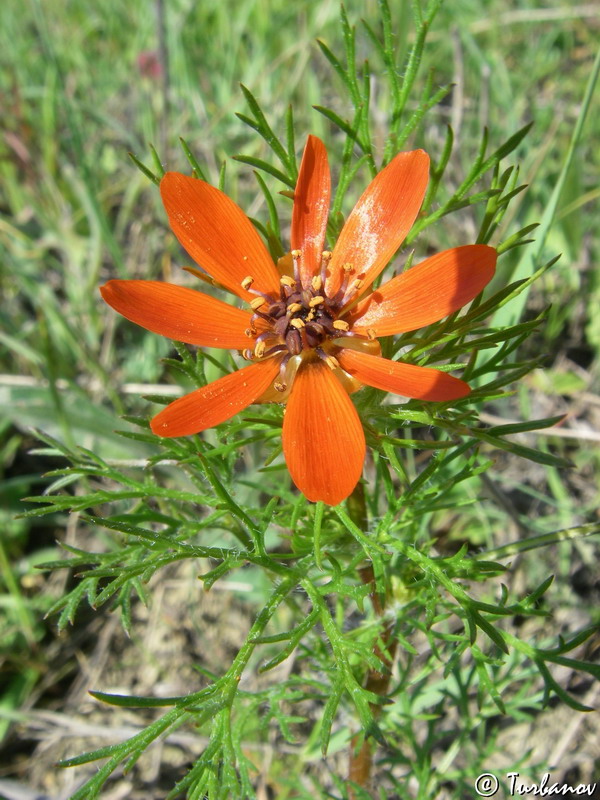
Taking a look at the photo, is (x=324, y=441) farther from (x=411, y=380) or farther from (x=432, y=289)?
(x=432, y=289)

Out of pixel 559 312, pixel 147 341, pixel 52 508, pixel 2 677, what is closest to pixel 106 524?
pixel 52 508

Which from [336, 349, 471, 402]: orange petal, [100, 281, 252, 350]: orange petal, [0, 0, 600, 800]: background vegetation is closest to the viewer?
[336, 349, 471, 402]: orange petal

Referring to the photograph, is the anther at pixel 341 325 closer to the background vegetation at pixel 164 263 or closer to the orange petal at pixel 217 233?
the orange petal at pixel 217 233

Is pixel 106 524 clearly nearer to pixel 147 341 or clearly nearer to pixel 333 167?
pixel 147 341

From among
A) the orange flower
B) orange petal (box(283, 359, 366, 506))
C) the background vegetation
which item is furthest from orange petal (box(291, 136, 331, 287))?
the background vegetation

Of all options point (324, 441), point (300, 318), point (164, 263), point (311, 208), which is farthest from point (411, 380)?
point (164, 263)

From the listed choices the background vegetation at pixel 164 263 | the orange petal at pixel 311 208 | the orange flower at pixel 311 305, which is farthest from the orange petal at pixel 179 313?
the background vegetation at pixel 164 263

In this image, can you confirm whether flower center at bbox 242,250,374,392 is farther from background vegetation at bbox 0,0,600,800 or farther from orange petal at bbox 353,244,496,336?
background vegetation at bbox 0,0,600,800
